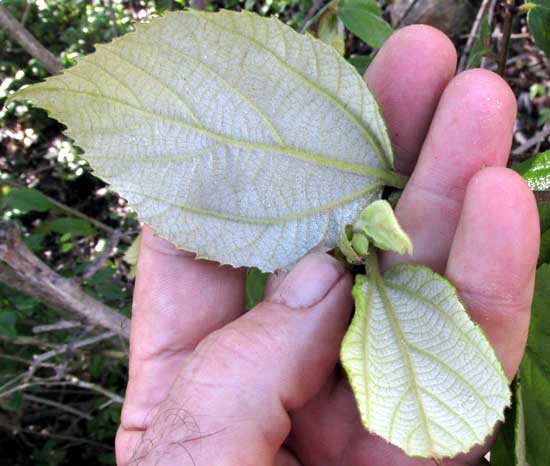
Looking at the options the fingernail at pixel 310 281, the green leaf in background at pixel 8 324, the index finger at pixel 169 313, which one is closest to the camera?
the fingernail at pixel 310 281

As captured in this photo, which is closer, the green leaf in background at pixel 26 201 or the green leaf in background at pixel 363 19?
the green leaf in background at pixel 363 19

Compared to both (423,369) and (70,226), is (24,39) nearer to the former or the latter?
(70,226)

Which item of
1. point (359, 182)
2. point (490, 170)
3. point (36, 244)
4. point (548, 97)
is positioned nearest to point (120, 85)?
point (359, 182)

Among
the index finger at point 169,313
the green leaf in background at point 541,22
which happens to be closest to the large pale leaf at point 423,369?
the index finger at point 169,313

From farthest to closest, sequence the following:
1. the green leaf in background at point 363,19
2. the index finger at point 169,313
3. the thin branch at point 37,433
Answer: the thin branch at point 37,433, the green leaf in background at point 363,19, the index finger at point 169,313

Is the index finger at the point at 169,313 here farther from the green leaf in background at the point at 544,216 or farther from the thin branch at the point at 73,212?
the thin branch at the point at 73,212

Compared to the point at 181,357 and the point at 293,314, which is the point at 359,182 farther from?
the point at 181,357

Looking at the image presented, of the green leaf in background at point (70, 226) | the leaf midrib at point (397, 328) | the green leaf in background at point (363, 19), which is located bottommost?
the green leaf in background at point (70, 226)
